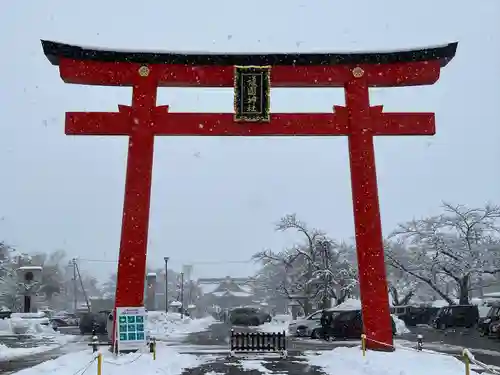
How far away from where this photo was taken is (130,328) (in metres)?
14.5

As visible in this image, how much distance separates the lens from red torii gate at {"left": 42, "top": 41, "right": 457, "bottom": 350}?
15695 millimetres

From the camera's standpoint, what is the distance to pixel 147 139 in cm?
1616

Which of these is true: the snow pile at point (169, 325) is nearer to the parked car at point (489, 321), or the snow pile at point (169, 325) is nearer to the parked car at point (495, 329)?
the parked car at point (489, 321)

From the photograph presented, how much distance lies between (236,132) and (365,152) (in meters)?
3.89

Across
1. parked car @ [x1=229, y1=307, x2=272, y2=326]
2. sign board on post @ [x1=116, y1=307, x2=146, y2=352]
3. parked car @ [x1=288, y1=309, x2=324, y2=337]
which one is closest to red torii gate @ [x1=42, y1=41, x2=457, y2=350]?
sign board on post @ [x1=116, y1=307, x2=146, y2=352]

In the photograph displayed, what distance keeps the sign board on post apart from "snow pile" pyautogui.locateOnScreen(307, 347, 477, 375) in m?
4.85

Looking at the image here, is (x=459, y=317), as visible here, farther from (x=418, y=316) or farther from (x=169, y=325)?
(x=169, y=325)

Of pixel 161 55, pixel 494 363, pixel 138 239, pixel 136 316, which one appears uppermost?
pixel 161 55

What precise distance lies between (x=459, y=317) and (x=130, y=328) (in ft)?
74.6

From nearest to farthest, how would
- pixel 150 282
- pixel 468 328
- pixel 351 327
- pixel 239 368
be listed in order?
pixel 239 368 < pixel 351 327 < pixel 468 328 < pixel 150 282

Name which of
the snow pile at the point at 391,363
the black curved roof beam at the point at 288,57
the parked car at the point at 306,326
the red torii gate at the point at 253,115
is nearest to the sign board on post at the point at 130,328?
the red torii gate at the point at 253,115

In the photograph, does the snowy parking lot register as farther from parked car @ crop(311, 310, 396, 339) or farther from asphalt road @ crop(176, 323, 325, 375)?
parked car @ crop(311, 310, 396, 339)

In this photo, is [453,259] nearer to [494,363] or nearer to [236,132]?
[494,363]

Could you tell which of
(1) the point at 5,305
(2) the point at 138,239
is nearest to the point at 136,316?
(2) the point at 138,239
